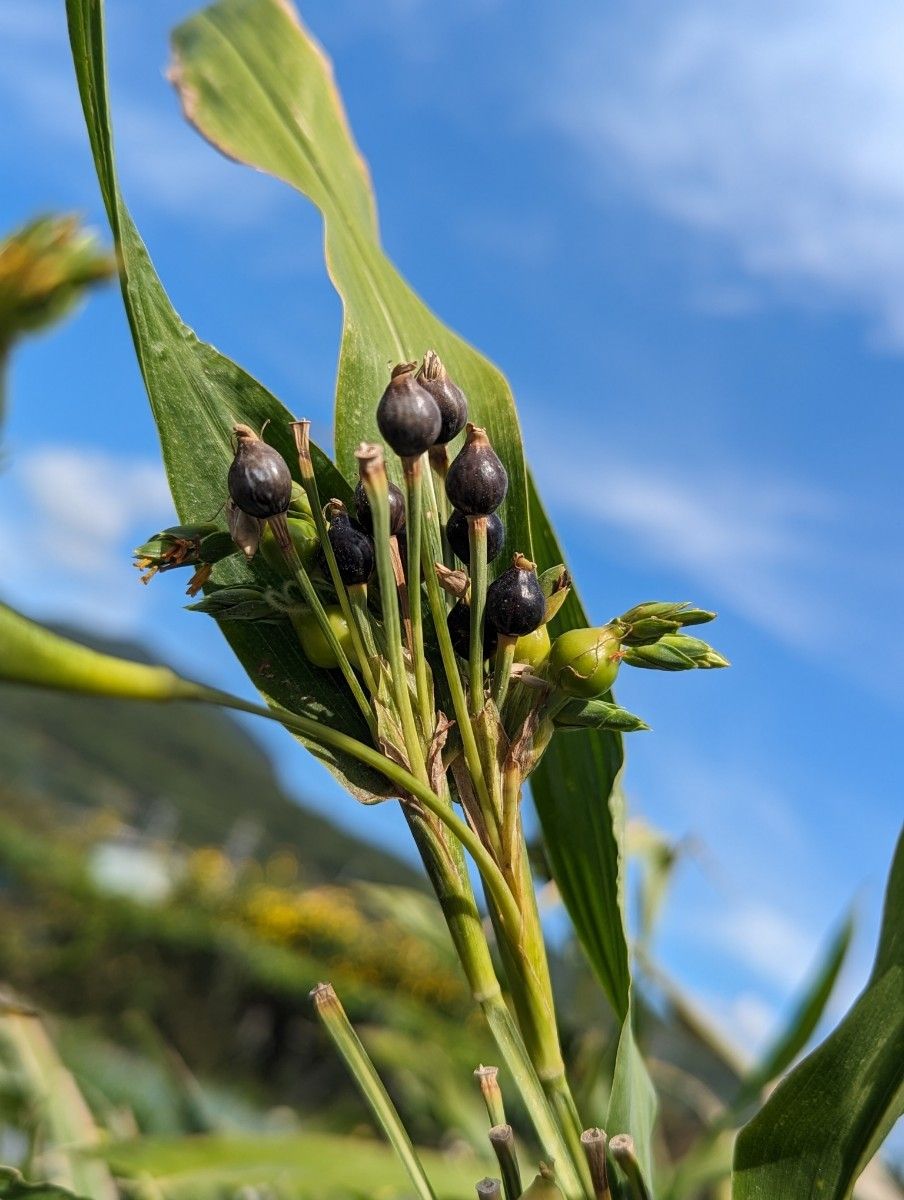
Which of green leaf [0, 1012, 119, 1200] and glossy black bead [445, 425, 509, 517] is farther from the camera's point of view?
green leaf [0, 1012, 119, 1200]

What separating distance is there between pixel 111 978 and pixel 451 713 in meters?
7.09

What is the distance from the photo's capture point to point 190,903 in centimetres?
709

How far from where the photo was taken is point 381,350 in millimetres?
602

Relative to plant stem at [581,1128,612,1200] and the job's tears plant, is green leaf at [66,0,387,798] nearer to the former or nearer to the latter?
the job's tears plant

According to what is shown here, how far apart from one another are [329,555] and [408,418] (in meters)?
0.07

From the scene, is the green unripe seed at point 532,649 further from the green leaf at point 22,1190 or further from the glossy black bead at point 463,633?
the green leaf at point 22,1190

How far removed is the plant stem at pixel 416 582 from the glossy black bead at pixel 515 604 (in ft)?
0.12

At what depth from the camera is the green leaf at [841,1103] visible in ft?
1.48

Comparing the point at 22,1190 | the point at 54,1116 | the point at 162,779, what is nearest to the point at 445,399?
the point at 22,1190

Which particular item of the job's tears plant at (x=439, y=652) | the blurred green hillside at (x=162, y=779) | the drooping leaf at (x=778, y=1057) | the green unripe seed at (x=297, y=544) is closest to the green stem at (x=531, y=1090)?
the job's tears plant at (x=439, y=652)

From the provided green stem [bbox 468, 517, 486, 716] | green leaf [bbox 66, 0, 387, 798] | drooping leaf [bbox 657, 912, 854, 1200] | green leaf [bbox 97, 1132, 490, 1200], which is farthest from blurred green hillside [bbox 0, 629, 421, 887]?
green stem [bbox 468, 517, 486, 716]

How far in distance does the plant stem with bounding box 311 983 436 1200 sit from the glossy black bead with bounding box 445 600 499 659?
0.17 m

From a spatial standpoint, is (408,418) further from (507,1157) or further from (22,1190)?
(22,1190)

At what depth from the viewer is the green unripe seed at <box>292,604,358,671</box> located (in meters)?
0.48
